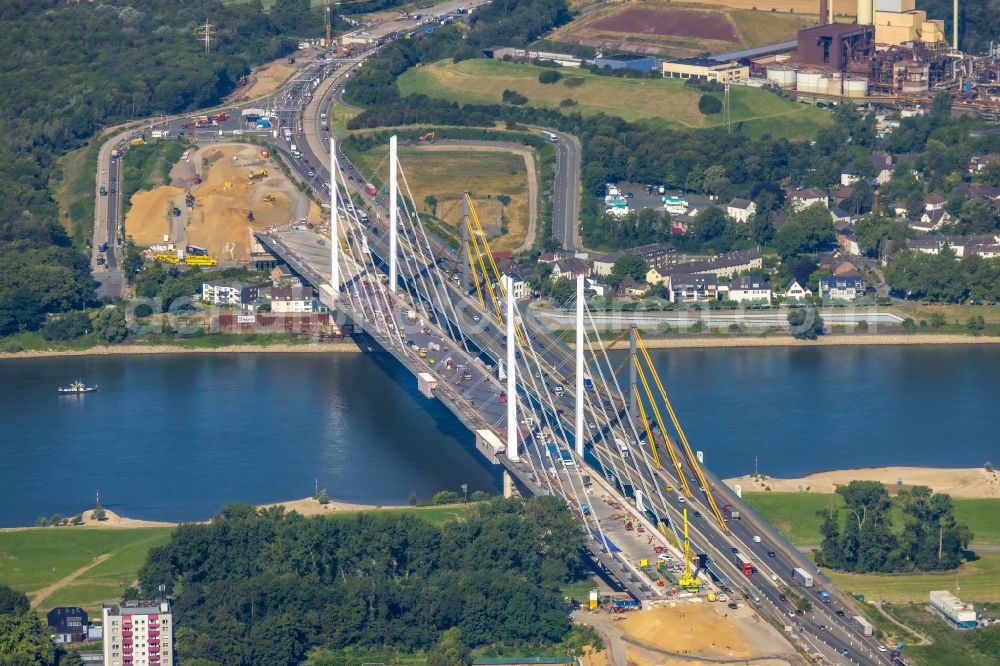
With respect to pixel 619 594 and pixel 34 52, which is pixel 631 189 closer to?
pixel 34 52

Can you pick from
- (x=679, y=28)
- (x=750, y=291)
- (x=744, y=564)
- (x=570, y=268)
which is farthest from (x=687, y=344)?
(x=679, y=28)

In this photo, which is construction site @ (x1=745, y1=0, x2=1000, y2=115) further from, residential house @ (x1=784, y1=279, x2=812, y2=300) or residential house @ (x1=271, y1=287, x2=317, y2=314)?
residential house @ (x1=271, y1=287, x2=317, y2=314)

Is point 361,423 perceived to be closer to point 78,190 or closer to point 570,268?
point 570,268

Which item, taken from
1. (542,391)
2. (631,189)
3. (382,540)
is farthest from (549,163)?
(382,540)

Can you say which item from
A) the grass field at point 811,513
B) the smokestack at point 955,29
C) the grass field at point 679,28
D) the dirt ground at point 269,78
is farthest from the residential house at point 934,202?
the dirt ground at point 269,78

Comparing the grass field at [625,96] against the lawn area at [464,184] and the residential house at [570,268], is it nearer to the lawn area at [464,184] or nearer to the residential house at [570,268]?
the lawn area at [464,184]
